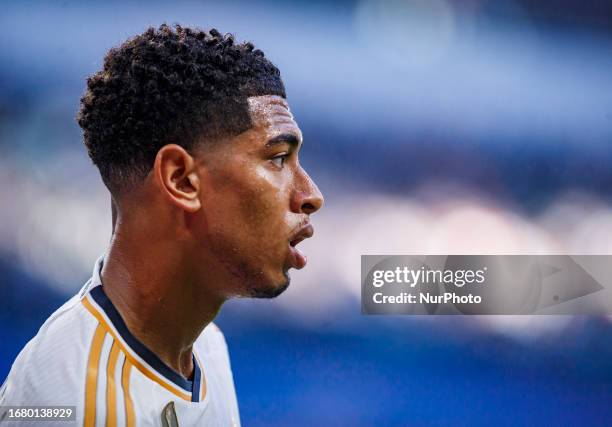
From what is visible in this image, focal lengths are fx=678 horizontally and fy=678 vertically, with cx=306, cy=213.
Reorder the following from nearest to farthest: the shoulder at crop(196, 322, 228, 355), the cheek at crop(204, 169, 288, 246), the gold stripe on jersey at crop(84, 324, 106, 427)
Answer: the gold stripe on jersey at crop(84, 324, 106, 427), the cheek at crop(204, 169, 288, 246), the shoulder at crop(196, 322, 228, 355)

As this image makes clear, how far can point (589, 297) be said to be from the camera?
289 cm

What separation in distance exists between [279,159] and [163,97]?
25cm

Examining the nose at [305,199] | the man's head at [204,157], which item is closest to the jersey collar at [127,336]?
the man's head at [204,157]

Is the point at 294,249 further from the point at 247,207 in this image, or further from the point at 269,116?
the point at 269,116

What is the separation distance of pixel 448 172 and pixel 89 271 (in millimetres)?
1542

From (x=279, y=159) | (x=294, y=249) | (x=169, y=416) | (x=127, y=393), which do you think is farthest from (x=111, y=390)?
(x=279, y=159)

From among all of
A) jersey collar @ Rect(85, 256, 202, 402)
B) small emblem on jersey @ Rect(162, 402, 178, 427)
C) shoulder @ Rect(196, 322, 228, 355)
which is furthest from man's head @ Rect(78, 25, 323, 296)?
shoulder @ Rect(196, 322, 228, 355)

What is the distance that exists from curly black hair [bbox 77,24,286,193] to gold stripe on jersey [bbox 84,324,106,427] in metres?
0.29

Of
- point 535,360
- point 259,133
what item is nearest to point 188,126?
point 259,133

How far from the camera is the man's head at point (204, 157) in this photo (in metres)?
1.28

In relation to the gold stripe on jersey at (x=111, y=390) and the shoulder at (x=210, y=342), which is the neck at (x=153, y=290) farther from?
the shoulder at (x=210, y=342)

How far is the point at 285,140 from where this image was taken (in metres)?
1.32

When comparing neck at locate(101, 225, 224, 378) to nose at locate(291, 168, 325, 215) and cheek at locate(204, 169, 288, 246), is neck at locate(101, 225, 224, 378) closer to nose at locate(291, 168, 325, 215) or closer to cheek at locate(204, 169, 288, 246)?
cheek at locate(204, 169, 288, 246)

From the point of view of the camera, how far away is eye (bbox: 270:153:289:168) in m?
1.33
